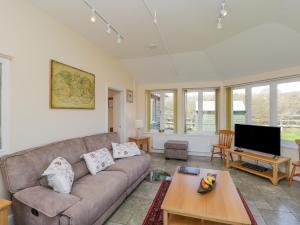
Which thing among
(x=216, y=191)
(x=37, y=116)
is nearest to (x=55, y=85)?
(x=37, y=116)

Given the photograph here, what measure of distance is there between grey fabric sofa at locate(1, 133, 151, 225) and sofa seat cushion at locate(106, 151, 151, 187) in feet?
0.08

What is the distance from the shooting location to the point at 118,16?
8.50 feet

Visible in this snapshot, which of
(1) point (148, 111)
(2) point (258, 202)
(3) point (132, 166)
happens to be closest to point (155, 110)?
(1) point (148, 111)

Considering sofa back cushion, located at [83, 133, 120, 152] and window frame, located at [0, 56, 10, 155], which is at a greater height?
window frame, located at [0, 56, 10, 155]

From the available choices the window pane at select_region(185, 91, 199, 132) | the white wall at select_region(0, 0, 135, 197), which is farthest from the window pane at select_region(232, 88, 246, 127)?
the white wall at select_region(0, 0, 135, 197)

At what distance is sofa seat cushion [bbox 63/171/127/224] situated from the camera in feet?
5.03

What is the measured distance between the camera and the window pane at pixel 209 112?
17.1 feet

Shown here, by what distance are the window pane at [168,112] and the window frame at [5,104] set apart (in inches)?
168

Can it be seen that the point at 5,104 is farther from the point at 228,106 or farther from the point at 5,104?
the point at 228,106

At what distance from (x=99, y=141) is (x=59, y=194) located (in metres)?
1.50

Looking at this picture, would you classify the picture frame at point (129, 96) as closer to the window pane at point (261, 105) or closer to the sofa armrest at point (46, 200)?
the window pane at point (261, 105)

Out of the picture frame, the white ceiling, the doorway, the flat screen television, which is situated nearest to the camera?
the white ceiling

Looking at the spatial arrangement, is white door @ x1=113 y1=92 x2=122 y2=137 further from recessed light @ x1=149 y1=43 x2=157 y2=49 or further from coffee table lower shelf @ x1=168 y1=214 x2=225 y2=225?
coffee table lower shelf @ x1=168 y1=214 x2=225 y2=225

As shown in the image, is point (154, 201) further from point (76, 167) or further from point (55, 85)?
point (55, 85)
